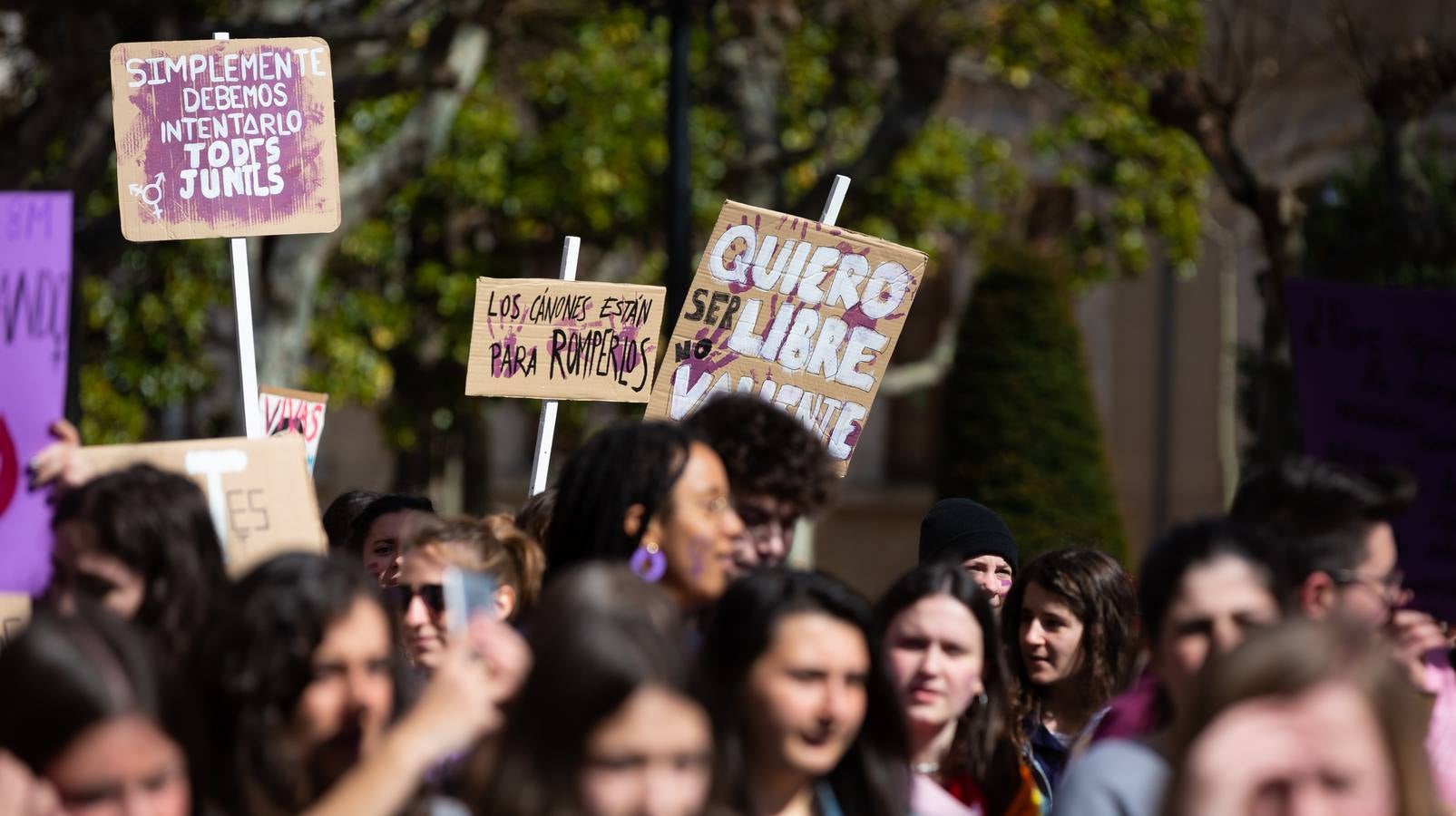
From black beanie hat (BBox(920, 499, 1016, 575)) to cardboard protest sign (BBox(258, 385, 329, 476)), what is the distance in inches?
84.0

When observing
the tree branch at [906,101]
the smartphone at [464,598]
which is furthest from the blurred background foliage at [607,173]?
the smartphone at [464,598]

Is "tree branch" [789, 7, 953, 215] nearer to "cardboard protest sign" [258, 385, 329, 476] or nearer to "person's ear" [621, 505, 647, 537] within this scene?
"cardboard protest sign" [258, 385, 329, 476]

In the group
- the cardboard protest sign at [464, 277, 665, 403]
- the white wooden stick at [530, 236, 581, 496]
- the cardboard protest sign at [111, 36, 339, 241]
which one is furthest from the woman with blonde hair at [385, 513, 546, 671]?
the cardboard protest sign at [464, 277, 665, 403]

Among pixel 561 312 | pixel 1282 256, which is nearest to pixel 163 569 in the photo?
pixel 561 312

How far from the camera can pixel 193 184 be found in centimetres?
511

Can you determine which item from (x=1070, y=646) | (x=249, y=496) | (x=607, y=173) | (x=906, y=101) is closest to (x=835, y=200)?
(x=1070, y=646)

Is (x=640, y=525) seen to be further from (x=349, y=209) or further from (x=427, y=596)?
(x=349, y=209)

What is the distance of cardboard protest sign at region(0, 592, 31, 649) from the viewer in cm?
375

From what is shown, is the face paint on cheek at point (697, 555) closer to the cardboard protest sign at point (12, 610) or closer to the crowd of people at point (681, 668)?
the crowd of people at point (681, 668)

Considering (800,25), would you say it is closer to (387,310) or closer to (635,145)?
(635,145)

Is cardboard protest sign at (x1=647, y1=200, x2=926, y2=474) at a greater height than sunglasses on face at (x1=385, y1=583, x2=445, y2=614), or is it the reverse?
cardboard protest sign at (x1=647, y1=200, x2=926, y2=474)

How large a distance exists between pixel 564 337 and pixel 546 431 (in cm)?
30

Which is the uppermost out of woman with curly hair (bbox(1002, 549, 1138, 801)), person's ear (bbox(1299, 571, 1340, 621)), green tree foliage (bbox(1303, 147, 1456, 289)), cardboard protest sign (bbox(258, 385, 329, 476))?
green tree foliage (bbox(1303, 147, 1456, 289))

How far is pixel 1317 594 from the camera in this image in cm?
335
